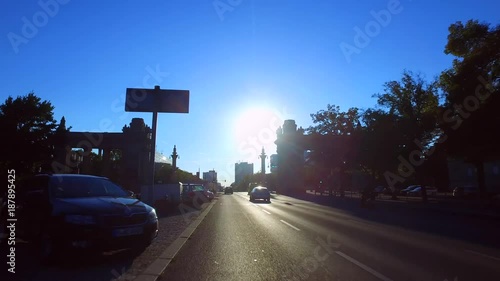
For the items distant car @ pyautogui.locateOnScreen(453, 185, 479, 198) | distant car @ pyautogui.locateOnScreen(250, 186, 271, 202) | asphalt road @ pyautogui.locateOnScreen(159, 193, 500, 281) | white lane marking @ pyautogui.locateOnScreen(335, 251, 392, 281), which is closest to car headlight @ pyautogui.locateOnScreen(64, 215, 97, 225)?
asphalt road @ pyautogui.locateOnScreen(159, 193, 500, 281)

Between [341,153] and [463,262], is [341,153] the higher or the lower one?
the higher one

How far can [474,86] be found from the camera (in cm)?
2362

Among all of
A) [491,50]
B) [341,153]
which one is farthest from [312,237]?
[341,153]

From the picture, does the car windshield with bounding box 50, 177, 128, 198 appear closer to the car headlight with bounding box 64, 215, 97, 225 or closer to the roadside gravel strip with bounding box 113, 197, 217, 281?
the car headlight with bounding box 64, 215, 97, 225

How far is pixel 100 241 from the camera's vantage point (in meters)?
7.06

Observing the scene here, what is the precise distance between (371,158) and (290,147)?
41.4 metres

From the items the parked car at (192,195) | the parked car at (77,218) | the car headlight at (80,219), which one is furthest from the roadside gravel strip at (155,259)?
the parked car at (192,195)

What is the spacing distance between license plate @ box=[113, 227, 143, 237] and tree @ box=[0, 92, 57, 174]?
18.9 m

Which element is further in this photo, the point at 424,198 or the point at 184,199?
the point at 424,198

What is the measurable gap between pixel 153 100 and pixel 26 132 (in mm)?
10694

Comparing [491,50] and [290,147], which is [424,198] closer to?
[491,50]

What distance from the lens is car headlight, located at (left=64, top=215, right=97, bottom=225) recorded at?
7012mm

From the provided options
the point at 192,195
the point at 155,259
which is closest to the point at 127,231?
the point at 155,259

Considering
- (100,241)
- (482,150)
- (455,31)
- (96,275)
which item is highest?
(455,31)
